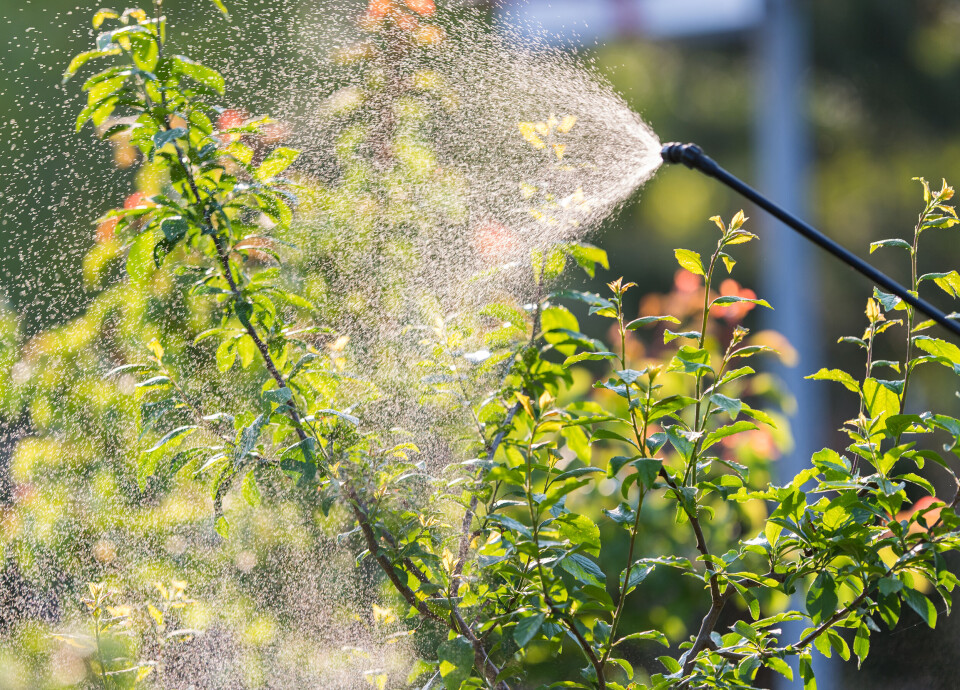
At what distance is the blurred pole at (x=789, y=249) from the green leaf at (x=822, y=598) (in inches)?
98.8

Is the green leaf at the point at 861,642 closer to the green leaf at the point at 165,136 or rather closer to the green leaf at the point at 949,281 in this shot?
the green leaf at the point at 949,281

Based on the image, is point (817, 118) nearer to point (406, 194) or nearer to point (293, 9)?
point (293, 9)

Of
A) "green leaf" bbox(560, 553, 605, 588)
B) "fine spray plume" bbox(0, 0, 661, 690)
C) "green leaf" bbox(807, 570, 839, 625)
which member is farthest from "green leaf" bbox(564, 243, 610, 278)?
"green leaf" bbox(807, 570, 839, 625)

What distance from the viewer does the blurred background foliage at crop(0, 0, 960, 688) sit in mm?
2051

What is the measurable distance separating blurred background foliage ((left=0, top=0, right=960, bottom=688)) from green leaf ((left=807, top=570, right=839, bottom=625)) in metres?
1.04

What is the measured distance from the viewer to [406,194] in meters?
1.48

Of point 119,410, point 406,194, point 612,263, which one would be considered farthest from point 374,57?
point 612,263

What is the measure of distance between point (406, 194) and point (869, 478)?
889 mm

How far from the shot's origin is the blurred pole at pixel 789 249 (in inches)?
138

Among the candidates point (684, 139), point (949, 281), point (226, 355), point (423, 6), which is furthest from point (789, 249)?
point (226, 355)

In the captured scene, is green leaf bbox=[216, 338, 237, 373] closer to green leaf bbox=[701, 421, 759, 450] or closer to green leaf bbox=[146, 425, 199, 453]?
green leaf bbox=[146, 425, 199, 453]

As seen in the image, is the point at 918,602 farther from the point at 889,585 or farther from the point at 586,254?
the point at 586,254

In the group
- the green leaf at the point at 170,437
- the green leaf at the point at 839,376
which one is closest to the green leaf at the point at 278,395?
the green leaf at the point at 170,437

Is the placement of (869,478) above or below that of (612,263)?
above
